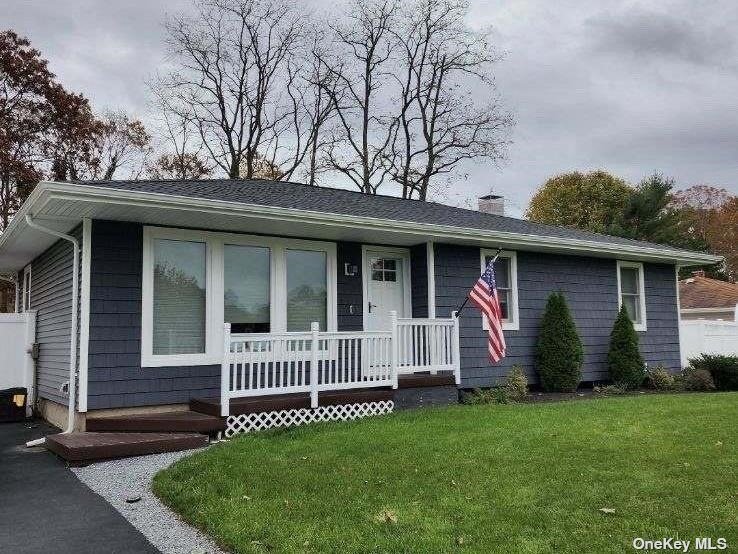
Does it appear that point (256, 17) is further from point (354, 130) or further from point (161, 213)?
point (161, 213)

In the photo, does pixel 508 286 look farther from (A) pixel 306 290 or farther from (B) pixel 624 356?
(A) pixel 306 290

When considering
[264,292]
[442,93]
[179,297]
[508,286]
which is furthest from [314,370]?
[442,93]

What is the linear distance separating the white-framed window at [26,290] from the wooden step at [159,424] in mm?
5491

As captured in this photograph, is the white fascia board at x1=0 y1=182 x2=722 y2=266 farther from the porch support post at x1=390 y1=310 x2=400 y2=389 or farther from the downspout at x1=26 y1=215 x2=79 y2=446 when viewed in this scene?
the porch support post at x1=390 y1=310 x2=400 y2=389

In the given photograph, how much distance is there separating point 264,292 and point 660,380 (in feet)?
26.0

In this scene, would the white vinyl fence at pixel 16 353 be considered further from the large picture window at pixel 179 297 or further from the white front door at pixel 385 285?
the white front door at pixel 385 285

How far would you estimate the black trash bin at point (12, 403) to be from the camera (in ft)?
30.4

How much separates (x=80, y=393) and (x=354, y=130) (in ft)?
67.2

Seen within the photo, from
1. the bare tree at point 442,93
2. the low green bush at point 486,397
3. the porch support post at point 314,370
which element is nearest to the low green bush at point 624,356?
the low green bush at point 486,397

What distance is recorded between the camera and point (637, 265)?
12.6m

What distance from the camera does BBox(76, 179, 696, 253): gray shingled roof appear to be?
7759 millimetres

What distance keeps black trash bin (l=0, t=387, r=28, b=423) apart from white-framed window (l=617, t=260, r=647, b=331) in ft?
35.7

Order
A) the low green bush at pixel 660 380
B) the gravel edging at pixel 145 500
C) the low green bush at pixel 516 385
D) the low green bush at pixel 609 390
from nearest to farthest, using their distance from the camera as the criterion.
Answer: the gravel edging at pixel 145 500 → the low green bush at pixel 516 385 → the low green bush at pixel 609 390 → the low green bush at pixel 660 380

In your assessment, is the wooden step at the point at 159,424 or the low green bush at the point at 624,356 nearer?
the wooden step at the point at 159,424
